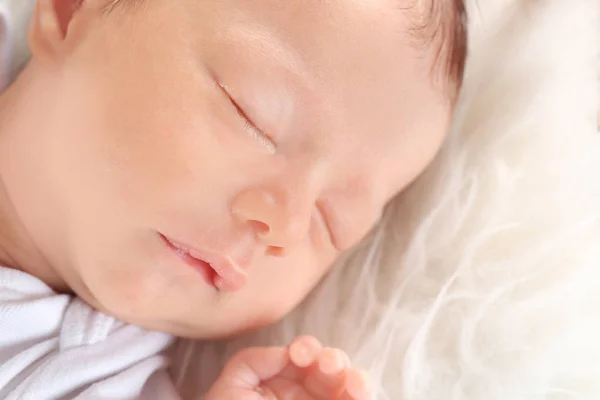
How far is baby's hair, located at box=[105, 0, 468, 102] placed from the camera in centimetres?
78

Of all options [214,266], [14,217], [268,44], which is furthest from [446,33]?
[14,217]

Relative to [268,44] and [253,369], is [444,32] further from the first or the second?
[253,369]

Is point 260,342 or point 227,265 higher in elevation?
point 227,265

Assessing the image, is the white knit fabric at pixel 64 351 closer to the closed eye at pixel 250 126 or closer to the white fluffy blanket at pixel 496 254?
the white fluffy blanket at pixel 496 254

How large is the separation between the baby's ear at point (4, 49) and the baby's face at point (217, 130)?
263 mm

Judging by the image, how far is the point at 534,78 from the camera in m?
0.95

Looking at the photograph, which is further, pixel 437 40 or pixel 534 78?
pixel 534 78

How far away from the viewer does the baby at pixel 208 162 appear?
0.74 meters

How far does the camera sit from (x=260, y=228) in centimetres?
76

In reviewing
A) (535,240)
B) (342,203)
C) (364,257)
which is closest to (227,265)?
(342,203)

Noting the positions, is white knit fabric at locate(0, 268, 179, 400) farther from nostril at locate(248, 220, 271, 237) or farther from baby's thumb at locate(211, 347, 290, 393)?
nostril at locate(248, 220, 271, 237)

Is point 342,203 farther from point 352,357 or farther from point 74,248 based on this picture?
point 74,248

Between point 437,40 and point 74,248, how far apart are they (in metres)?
0.47

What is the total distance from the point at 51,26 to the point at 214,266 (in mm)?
353
